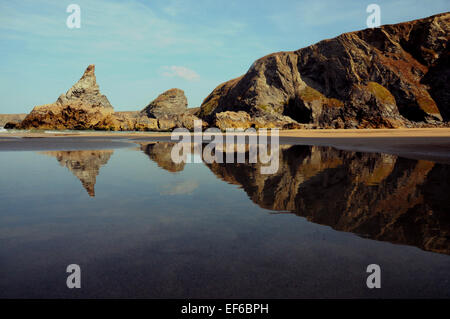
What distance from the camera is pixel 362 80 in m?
92.3

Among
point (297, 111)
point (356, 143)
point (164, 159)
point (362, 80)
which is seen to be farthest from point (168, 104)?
point (164, 159)

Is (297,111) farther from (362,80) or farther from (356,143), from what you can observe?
(356,143)

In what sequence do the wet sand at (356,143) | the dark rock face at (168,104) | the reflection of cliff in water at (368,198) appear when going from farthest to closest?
the dark rock face at (168,104)
the wet sand at (356,143)
the reflection of cliff in water at (368,198)

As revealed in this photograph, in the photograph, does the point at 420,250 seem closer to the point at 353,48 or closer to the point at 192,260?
the point at 192,260

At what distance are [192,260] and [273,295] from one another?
3.64 feet

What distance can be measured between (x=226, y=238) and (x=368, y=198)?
3.92 m

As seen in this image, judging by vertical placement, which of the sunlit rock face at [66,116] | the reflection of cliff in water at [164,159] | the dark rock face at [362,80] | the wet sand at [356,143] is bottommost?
the reflection of cliff in water at [164,159]

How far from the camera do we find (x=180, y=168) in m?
11.8

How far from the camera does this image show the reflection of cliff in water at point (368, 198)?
14.9 ft

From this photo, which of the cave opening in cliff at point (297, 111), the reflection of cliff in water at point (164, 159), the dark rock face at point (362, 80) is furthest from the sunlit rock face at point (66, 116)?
the reflection of cliff in water at point (164, 159)

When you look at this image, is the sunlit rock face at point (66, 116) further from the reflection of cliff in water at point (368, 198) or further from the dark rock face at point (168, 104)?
the reflection of cliff in water at point (368, 198)

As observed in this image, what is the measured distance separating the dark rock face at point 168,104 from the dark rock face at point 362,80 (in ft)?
154

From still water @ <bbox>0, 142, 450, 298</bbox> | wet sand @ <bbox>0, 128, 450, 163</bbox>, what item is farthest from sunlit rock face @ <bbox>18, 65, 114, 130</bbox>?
still water @ <bbox>0, 142, 450, 298</bbox>
